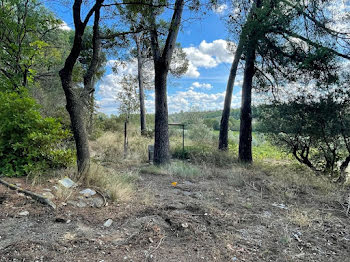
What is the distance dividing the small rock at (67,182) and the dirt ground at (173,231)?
52 cm

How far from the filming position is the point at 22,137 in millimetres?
3564

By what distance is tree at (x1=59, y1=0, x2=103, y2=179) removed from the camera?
3.70m

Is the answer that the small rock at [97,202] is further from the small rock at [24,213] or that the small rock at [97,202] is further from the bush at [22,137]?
the bush at [22,137]

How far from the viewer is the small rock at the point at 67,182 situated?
3.36m

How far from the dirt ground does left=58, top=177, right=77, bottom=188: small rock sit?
0.52 m

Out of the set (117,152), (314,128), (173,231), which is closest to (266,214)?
(173,231)

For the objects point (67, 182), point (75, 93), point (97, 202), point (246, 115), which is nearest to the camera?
point (97, 202)

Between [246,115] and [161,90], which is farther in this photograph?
[246,115]

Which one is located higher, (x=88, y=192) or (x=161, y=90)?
(x=161, y=90)

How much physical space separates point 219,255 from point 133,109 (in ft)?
46.6

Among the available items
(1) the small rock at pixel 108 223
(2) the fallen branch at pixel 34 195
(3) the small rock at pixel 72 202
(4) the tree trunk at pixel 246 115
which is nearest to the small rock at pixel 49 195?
(2) the fallen branch at pixel 34 195

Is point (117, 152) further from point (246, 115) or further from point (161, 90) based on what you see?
point (246, 115)

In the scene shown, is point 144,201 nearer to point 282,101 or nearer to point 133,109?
point 282,101

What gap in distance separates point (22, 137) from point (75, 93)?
3.65 feet
